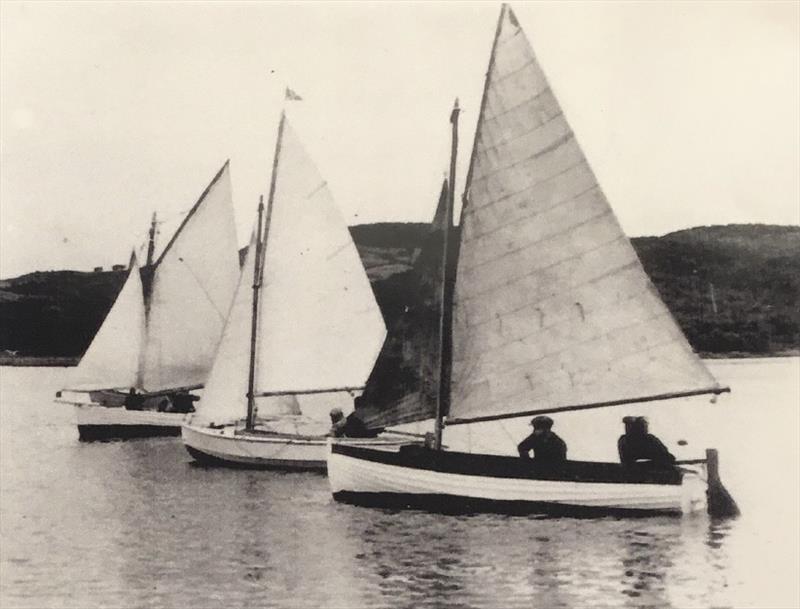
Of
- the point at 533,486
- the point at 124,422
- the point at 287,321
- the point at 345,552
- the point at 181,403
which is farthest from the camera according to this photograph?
the point at 181,403

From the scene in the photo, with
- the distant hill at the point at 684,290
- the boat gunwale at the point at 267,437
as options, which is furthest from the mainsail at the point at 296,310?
the distant hill at the point at 684,290

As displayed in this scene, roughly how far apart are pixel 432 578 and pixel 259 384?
1322cm

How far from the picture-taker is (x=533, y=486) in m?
18.8

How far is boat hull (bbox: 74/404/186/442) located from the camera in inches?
1513

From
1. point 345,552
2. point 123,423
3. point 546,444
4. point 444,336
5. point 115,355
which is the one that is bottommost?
point 345,552

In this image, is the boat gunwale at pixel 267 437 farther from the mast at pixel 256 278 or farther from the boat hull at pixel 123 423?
the boat hull at pixel 123 423

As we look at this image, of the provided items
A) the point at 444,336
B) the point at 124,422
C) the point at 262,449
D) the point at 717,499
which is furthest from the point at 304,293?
the point at 124,422

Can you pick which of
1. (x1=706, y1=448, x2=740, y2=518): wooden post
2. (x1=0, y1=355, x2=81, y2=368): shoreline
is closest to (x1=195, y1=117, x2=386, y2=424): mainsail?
(x1=706, y1=448, x2=740, y2=518): wooden post

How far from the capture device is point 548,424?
18.8m

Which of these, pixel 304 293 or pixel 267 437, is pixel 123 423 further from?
pixel 304 293

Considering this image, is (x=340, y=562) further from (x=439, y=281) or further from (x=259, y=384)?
(x=259, y=384)

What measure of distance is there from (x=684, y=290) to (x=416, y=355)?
1722 inches

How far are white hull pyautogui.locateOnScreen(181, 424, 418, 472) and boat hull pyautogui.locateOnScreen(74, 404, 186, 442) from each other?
10.2 m

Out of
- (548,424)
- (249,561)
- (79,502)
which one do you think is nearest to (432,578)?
(249,561)
